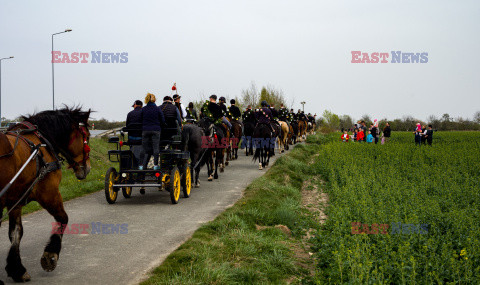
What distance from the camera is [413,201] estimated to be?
9.91m

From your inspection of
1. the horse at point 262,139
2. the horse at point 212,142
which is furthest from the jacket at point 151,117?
the horse at point 262,139

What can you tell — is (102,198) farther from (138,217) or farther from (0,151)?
(0,151)

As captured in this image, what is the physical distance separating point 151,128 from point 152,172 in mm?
1057

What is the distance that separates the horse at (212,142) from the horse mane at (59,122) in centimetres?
768

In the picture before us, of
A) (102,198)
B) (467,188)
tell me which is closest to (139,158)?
(102,198)

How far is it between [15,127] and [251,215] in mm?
A: 4718

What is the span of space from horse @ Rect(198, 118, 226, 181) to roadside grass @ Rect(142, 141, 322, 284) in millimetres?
4181

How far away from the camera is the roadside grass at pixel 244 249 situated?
18.2ft

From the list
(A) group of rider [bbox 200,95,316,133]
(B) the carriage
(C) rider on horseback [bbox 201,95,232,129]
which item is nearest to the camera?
(B) the carriage

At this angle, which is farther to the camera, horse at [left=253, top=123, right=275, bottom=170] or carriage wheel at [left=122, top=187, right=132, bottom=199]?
horse at [left=253, top=123, right=275, bottom=170]

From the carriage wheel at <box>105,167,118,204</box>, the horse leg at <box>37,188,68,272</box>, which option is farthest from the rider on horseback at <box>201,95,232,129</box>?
the horse leg at <box>37,188,68,272</box>

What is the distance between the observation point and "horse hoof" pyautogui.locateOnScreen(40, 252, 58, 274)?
18.3ft

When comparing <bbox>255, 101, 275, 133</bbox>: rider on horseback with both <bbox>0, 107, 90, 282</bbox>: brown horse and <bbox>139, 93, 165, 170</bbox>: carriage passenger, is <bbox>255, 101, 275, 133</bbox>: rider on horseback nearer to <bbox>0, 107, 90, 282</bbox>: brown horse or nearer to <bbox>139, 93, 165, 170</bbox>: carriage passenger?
<bbox>139, 93, 165, 170</bbox>: carriage passenger

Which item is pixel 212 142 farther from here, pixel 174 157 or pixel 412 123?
pixel 412 123
